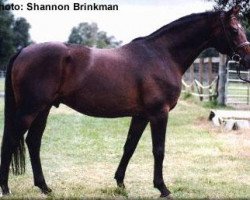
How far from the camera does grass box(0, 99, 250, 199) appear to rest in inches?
231

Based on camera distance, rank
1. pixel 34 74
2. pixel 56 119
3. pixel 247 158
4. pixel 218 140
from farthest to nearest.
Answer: pixel 56 119, pixel 218 140, pixel 247 158, pixel 34 74

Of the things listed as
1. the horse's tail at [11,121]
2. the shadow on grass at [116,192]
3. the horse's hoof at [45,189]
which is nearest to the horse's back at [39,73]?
the horse's tail at [11,121]

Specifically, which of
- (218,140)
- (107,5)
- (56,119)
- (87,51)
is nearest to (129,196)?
(87,51)

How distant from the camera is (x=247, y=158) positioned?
820cm

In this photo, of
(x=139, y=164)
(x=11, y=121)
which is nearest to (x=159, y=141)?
(x=11, y=121)

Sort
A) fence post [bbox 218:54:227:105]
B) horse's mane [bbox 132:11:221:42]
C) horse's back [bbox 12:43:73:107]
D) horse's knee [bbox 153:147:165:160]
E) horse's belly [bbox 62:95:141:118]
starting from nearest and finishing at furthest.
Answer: horse's back [bbox 12:43:73:107], horse's belly [bbox 62:95:141:118], horse's knee [bbox 153:147:165:160], horse's mane [bbox 132:11:221:42], fence post [bbox 218:54:227:105]

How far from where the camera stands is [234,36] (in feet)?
18.8

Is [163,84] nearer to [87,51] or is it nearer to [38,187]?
Result: [87,51]

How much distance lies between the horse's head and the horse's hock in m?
6.15

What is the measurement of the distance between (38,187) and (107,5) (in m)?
2.86

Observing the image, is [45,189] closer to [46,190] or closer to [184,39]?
[46,190]

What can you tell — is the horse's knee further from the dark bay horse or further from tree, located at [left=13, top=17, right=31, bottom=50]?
tree, located at [left=13, top=17, right=31, bottom=50]

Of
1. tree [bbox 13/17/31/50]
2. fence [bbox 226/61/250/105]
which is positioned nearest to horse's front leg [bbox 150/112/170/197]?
fence [bbox 226/61/250/105]

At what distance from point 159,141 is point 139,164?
2.19 metres
